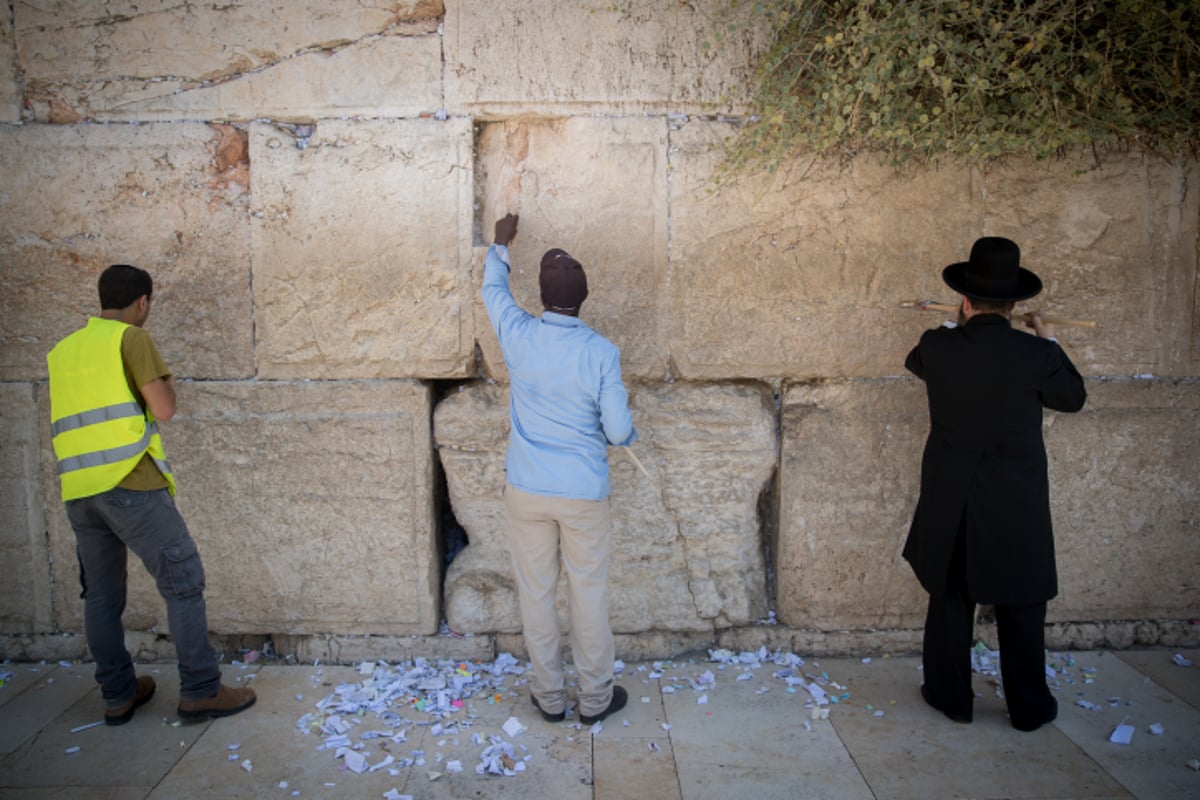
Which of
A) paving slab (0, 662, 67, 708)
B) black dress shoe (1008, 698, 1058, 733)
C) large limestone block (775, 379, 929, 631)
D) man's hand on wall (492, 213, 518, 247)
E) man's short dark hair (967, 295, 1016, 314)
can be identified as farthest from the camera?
large limestone block (775, 379, 929, 631)

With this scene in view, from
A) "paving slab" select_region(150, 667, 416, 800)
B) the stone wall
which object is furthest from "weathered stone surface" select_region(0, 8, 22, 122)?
"paving slab" select_region(150, 667, 416, 800)

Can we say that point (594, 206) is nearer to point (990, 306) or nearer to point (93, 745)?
point (990, 306)

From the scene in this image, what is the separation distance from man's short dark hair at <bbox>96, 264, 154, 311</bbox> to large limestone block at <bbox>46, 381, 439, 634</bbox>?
0.72 m

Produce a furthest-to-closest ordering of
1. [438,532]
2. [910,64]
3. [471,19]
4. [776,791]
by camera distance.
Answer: [438,532] → [471,19] → [910,64] → [776,791]

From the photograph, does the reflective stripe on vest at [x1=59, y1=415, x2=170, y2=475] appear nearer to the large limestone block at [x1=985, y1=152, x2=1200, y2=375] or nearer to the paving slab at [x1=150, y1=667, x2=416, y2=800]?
the paving slab at [x1=150, y1=667, x2=416, y2=800]

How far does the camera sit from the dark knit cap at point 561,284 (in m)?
3.11

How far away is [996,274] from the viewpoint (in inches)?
124

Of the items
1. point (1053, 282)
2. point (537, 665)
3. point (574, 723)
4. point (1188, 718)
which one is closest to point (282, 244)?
point (537, 665)

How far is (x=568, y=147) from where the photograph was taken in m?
3.78

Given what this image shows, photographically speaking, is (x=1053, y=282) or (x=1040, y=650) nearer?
(x=1040, y=650)

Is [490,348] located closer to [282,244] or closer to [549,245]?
[549,245]

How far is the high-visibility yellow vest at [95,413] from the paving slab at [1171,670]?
429cm

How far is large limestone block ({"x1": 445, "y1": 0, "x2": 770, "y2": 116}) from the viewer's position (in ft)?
12.1

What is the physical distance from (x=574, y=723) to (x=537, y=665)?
28 centimetres
